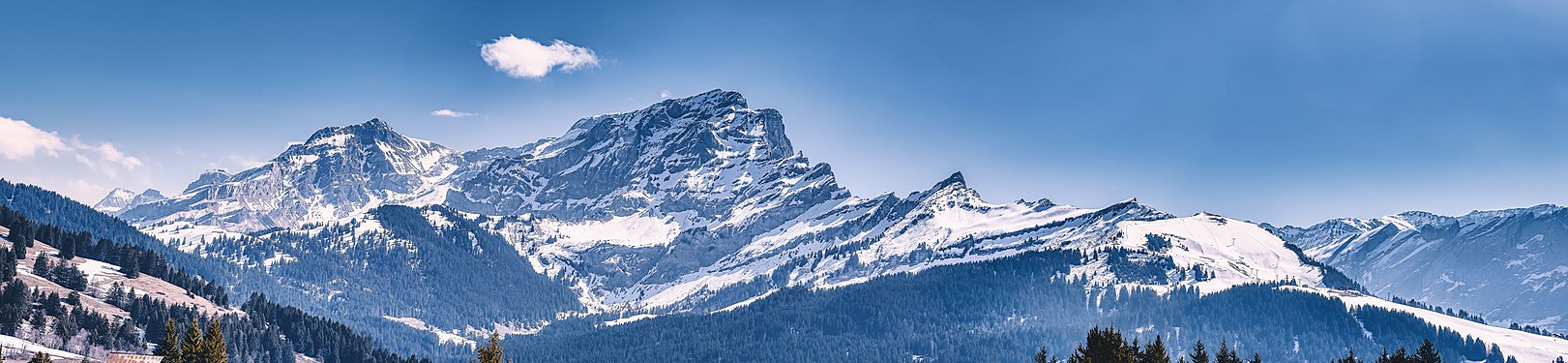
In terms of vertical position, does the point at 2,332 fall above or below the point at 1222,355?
above

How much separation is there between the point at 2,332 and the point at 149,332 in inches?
1122

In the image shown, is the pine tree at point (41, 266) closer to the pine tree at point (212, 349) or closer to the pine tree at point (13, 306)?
the pine tree at point (13, 306)

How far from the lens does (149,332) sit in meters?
178

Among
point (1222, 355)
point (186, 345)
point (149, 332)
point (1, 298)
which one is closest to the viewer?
point (186, 345)

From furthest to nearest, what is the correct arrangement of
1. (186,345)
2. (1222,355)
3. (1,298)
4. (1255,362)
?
(1,298), (1255,362), (1222,355), (186,345)

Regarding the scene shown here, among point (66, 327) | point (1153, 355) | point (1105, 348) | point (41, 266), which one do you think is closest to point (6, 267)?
point (41, 266)

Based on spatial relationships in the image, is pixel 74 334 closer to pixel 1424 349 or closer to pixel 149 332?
pixel 149 332

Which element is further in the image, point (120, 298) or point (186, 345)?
point (120, 298)

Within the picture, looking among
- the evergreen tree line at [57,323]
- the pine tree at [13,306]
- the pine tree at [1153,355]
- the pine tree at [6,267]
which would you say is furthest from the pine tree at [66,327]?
the pine tree at [1153,355]

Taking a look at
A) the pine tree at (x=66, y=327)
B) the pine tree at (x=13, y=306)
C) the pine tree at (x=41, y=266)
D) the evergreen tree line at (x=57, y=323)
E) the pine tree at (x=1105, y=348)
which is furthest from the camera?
the pine tree at (x=41, y=266)

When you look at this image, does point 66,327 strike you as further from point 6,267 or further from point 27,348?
point 6,267

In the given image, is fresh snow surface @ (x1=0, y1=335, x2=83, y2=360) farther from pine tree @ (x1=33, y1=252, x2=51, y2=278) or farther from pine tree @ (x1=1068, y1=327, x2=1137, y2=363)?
pine tree @ (x1=1068, y1=327, x2=1137, y2=363)

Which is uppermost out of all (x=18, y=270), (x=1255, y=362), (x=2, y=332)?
(x=18, y=270)

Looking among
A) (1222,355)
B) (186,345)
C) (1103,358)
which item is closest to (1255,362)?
(1222,355)
